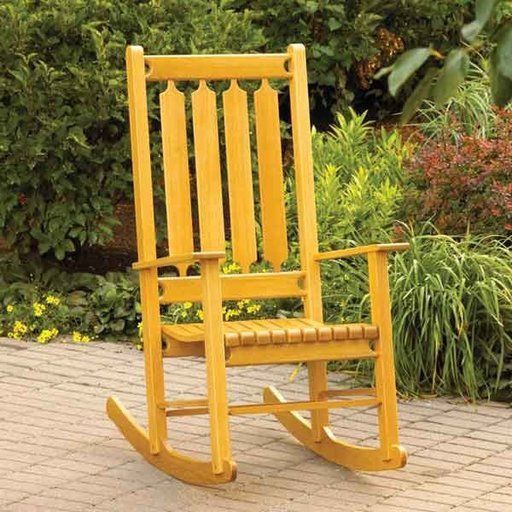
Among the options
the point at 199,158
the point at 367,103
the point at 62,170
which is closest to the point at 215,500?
the point at 199,158

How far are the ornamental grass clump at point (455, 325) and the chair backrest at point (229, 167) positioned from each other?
0.95 meters

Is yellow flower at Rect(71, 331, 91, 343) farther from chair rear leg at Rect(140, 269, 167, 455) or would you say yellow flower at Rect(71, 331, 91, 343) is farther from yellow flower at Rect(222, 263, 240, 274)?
chair rear leg at Rect(140, 269, 167, 455)

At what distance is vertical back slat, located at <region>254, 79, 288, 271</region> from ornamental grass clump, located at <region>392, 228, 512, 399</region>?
0.91 m

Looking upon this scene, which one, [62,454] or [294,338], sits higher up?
[294,338]

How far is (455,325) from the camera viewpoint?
18.2 feet

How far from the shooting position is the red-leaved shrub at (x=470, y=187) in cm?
609

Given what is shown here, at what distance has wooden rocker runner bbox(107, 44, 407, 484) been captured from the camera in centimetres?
398

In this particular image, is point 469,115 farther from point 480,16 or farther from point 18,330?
point 480,16

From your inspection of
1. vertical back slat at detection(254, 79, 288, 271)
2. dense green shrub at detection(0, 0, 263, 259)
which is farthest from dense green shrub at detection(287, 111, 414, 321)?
vertical back slat at detection(254, 79, 288, 271)

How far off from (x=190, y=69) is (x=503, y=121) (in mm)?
2498

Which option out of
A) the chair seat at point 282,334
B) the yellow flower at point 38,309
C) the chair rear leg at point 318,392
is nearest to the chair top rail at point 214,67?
the chair seat at point 282,334

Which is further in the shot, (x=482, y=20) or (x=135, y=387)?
(x=135, y=387)

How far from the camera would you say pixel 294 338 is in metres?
4.00

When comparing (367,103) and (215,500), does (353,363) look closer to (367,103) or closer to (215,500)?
(215,500)
